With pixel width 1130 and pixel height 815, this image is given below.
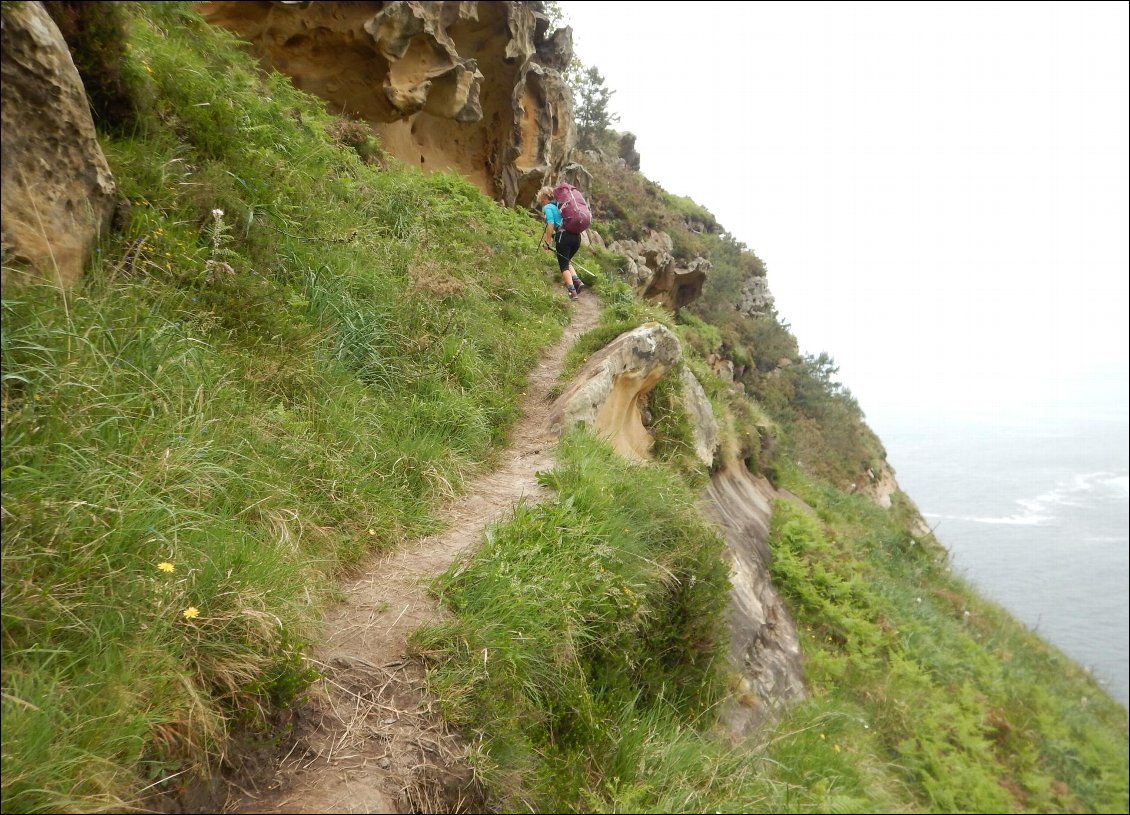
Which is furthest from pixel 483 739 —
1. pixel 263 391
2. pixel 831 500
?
pixel 831 500

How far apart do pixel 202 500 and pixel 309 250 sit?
332 cm

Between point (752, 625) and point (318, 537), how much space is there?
4186 mm

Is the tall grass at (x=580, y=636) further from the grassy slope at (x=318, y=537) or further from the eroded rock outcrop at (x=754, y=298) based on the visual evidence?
the eroded rock outcrop at (x=754, y=298)

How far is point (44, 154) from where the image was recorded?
9.62 feet

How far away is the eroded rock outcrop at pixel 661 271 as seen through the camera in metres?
16.8

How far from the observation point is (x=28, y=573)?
199 centimetres

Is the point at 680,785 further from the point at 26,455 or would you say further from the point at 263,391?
the point at 263,391

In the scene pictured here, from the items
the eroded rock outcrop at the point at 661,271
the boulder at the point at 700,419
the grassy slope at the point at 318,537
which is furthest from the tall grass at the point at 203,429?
the eroded rock outcrop at the point at 661,271

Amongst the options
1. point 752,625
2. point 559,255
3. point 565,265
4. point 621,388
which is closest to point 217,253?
point 621,388

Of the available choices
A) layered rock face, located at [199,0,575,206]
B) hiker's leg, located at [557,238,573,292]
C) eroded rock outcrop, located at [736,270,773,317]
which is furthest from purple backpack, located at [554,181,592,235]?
eroded rock outcrop, located at [736,270,773,317]

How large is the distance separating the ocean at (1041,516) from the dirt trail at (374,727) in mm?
17336

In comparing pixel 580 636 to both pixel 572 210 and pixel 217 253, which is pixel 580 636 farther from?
pixel 572 210

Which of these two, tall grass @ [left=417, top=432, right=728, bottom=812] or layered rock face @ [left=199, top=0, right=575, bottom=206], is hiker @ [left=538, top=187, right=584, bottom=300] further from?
tall grass @ [left=417, top=432, right=728, bottom=812]

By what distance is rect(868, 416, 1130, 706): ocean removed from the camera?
33.5m
